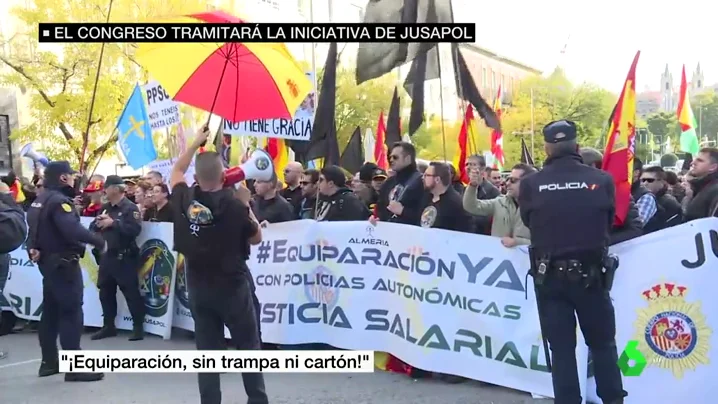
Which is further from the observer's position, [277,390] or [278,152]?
[278,152]

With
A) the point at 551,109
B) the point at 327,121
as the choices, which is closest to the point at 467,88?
the point at 327,121

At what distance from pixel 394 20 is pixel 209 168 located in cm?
355

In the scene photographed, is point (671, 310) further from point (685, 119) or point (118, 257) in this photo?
point (685, 119)

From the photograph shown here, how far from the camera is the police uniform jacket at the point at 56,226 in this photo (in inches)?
244

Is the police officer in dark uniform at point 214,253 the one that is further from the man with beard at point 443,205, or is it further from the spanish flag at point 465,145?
the spanish flag at point 465,145

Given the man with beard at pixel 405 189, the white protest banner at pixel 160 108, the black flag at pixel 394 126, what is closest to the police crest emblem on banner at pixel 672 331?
the man with beard at pixel 405 189

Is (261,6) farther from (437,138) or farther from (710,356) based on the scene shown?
(710,356)

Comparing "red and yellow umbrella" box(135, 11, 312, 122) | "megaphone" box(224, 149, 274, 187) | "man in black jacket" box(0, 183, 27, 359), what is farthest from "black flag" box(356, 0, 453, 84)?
"man in black jacket" box(0, 183, 27, 359)

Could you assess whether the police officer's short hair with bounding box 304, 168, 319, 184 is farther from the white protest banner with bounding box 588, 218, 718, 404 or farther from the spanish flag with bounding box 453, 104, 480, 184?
the white protest banner with bounding box 588, 218, 718, 404

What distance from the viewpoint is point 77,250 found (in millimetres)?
6340

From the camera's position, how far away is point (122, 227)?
314 inches

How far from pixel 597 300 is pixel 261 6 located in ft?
125

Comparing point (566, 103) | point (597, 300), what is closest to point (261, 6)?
point (566, 103)

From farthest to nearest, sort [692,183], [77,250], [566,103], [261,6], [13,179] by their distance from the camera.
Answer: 1. [566,103]
2. [261,6]
3. [13,179]
4. [77,250]
5. [692,183]
